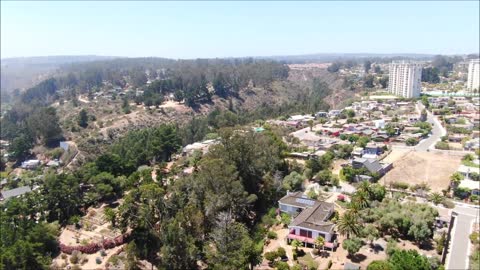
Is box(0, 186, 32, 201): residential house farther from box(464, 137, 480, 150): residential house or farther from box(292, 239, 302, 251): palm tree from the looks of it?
box(464, 137, 480, 150): residential house

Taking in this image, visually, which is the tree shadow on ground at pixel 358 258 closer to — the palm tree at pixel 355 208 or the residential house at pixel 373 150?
the palm tree at pixel 355 208

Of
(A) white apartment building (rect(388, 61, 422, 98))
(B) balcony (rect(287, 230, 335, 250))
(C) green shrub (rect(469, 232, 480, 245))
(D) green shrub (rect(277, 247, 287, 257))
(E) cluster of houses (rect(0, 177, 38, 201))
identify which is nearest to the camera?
(D) green shrub (rect(277, 247, 287, 257))

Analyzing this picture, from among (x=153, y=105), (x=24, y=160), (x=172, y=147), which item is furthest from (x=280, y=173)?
(x=153, y=105)

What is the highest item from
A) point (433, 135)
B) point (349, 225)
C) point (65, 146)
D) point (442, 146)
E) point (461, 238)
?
point (349, 225)

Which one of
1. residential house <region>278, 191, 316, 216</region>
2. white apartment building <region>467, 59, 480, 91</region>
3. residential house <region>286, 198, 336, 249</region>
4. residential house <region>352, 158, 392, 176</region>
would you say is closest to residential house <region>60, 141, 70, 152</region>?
residential house <region>278, 191, 316, 216</region>

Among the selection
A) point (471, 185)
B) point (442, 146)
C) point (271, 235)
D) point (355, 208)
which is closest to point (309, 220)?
point (271, 235)

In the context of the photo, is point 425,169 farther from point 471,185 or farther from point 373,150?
point 471,185
